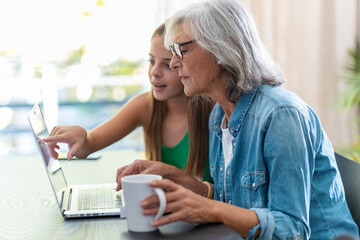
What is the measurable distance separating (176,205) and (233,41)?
1.52 feet

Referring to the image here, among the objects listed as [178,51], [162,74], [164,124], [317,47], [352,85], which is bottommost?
[352,85]

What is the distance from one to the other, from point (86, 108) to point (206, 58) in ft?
13.0

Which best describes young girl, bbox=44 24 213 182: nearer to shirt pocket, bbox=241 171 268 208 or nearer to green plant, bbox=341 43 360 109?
shirt pocket, bbox=241 171 268 208

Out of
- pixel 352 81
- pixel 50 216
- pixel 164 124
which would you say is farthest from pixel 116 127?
pixel 352 81

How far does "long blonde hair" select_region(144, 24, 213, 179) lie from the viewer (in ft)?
5.65

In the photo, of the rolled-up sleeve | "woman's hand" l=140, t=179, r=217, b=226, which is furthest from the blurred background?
"woman's hand" l=140, t=179, r=217, b=226

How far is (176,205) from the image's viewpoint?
0.96 m

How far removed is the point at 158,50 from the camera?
175 centimetres

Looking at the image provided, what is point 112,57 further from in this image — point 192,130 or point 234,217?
point 234,217

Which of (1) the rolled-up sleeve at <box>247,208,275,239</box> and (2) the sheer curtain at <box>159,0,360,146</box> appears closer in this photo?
(1) the rolled-up sleeve at <box>247,208,275,239</box>

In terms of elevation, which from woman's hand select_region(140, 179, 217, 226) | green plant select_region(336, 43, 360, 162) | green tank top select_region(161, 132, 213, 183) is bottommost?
green plant select_region(336, 43, 360, 162)

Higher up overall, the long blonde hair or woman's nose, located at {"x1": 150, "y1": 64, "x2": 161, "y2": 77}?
woman's nose, located at {"x1": 150, "y1": 64, "x2": 161, "y2": 77}

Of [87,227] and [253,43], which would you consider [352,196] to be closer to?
[253,43]

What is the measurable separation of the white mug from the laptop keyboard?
0.67 ft
